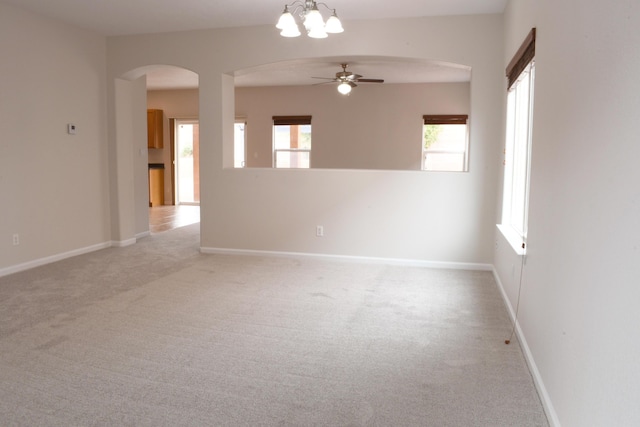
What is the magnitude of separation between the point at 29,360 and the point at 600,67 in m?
3.12

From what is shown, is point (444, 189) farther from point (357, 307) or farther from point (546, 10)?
point (546, 10)

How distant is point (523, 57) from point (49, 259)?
4.98 metres

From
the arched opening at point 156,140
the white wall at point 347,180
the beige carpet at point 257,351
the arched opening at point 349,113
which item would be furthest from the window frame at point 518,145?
the arched opening at point 349,113

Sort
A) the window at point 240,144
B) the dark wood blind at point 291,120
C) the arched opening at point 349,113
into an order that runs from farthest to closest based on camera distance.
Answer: the window at point 240,144 → the dark wood blind at point 291,120 → the arched opening at point 349,113

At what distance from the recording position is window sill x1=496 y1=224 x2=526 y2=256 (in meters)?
3.26

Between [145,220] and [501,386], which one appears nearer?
[501,386]

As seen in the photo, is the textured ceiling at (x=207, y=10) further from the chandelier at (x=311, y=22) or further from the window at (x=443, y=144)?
the window at (x=443, y=144)

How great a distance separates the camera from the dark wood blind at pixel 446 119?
8.91 metres

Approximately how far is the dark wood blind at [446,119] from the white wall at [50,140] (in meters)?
5.60

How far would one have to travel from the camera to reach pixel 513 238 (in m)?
3.77

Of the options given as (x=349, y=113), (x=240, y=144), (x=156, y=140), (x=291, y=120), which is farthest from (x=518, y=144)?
(x=156, y=140)

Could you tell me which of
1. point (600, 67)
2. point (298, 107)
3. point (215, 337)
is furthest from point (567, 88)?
point (298, 107)

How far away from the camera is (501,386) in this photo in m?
2.48

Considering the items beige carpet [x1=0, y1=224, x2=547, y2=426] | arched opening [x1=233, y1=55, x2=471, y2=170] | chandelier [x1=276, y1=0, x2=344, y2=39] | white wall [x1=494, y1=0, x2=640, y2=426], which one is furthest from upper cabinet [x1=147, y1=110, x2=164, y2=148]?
white wall [x1=494, y1=0, x2=640, y2=426]
